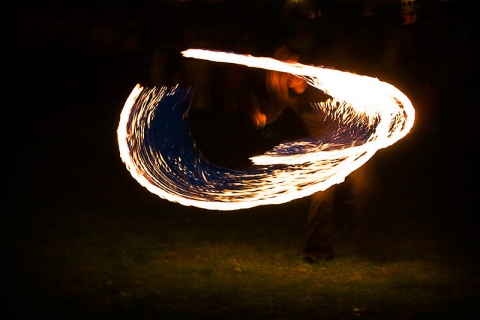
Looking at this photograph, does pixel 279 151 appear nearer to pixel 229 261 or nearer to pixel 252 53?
pixel 229 261

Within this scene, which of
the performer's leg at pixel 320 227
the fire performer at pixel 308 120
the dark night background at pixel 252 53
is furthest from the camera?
the dark night background at pixel 252 53

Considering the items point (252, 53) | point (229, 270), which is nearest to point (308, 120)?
point (229, 270)

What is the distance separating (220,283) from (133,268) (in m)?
1.03

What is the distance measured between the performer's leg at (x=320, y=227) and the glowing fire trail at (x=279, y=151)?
0.28 m

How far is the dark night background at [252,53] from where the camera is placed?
1092 cm

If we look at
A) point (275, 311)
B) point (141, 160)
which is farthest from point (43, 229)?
point (275, 311)

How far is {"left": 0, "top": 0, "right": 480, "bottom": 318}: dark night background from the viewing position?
10.9 metres

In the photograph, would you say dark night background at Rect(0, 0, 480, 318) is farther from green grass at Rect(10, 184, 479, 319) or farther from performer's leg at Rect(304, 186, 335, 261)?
performer's leg at Rect(304, 186, 335, 261)

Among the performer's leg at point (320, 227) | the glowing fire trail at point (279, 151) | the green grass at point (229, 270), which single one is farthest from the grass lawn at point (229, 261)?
the glowing fire trail at point (279, 151)

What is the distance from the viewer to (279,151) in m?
8.62

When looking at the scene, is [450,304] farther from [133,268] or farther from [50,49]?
[50,49]

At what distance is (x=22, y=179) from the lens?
38.1ft

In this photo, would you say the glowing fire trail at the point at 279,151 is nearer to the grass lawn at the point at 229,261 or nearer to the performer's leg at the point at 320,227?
the performer's leg at the point at 320,227

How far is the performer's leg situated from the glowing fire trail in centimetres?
28
